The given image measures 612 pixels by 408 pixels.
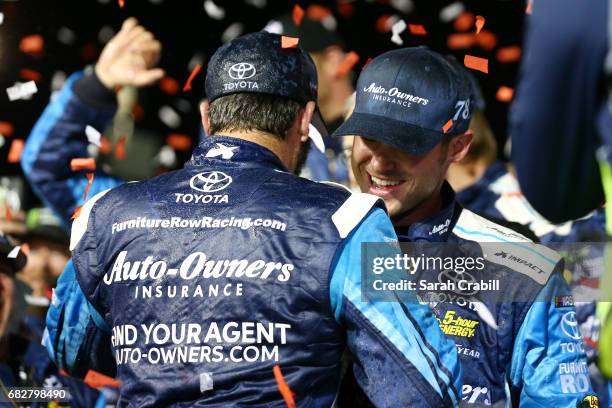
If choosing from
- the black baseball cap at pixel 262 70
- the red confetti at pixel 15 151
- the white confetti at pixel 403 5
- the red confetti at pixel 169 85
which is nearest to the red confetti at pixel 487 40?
the white confetti at pixel 403 5

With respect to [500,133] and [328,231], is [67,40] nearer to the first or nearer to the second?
[500,133]

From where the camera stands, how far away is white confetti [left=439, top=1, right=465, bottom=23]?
5.56m

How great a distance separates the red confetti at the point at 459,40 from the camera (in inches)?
227

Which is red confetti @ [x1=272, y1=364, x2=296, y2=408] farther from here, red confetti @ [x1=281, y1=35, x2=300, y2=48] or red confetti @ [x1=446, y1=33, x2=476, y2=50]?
red confetti @ [x1=446, y1=33, x2=476, y2=50]

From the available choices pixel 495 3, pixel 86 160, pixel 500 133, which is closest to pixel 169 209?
pixel 86 160

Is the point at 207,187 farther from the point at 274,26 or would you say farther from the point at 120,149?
the point at 120,149

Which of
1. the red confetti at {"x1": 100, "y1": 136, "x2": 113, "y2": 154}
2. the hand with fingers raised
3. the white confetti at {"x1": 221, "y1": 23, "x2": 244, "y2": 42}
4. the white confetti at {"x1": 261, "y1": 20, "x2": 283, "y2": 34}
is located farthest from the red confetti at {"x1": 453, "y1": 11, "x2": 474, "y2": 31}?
the red confetti at {"x1": 100, "y1": 136, "x2": 113, "y2": 154}

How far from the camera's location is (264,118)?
2699mm

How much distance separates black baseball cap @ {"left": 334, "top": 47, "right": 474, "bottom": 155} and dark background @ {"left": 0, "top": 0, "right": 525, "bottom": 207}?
2.10 meters

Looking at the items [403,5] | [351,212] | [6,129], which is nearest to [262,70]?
[351,212]

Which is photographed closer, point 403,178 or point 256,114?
point 256,114

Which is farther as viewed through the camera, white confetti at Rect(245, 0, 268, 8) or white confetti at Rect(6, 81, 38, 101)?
white confetti at Rect(245, 0, 268, 8)

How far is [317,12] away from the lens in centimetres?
562

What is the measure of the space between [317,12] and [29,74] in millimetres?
1660
